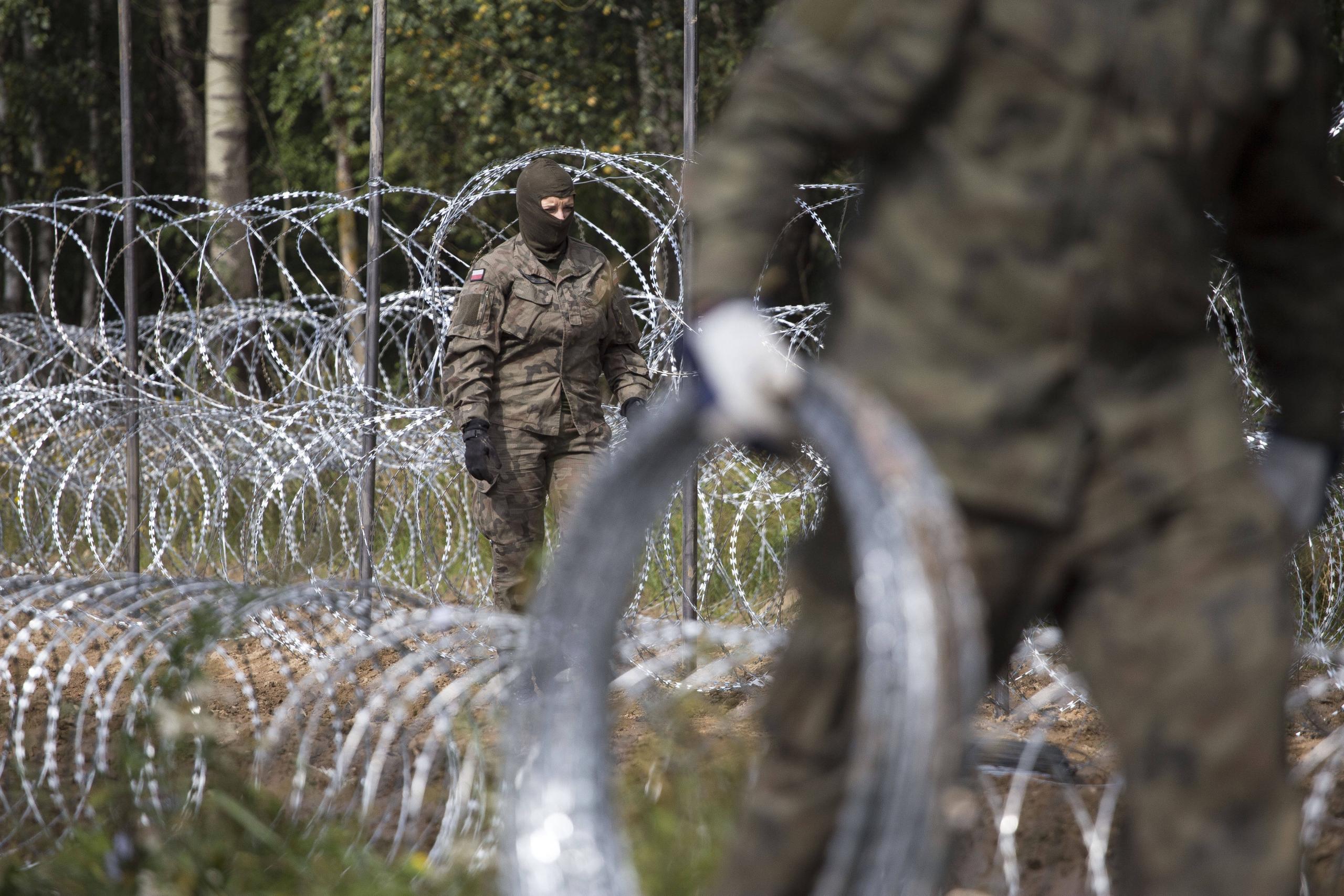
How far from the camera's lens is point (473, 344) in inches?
205

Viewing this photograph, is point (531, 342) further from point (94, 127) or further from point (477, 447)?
point (94, 127)

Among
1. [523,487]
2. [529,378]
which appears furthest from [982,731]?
[529,378]

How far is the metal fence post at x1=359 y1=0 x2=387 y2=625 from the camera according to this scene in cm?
588

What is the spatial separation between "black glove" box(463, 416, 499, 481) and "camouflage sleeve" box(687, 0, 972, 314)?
317 centimetres

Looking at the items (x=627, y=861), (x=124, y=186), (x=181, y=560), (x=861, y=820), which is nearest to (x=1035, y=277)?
(x=861, y=820)

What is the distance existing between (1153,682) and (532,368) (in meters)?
3.62

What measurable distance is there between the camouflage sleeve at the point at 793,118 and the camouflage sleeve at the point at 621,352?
3413mm

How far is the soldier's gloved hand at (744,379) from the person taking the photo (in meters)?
1.85

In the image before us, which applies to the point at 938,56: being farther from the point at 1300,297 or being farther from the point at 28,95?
the point at 28,95

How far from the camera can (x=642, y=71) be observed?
51.2 ft

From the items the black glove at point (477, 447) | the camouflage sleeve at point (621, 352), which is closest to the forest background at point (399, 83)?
the camouflage sleeve at point (621, 352)

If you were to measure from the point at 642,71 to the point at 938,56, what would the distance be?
557 inches

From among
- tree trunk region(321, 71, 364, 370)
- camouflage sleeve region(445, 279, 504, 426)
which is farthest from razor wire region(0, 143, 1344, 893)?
tree trunk region(321, 71, 364, 370)

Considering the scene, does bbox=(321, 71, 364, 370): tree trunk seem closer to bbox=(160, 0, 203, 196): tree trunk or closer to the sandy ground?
bbox=(160, 0, 203, 196): tree trunk
